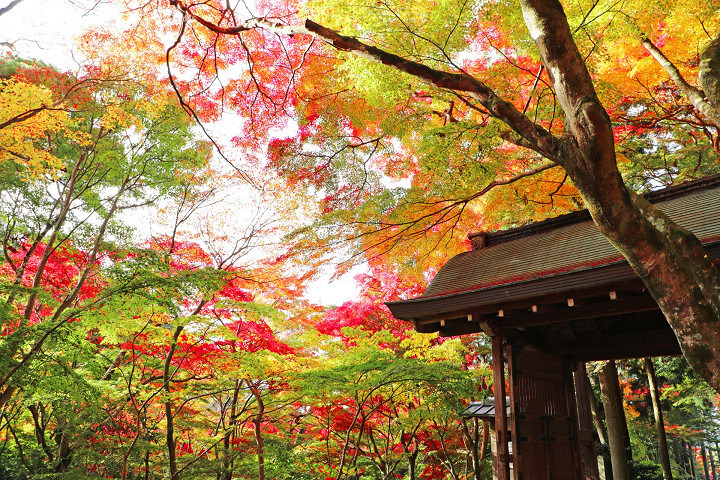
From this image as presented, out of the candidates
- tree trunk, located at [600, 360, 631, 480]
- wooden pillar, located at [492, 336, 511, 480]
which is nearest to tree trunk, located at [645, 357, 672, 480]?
tree trunk, located at [600, 360, 631, 480]

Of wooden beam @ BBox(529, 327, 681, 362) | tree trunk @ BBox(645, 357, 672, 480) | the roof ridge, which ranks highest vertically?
the roof ridge

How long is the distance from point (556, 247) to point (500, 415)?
81.1 inches

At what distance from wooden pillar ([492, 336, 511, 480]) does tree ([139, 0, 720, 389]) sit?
7.37ft

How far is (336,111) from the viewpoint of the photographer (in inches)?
316

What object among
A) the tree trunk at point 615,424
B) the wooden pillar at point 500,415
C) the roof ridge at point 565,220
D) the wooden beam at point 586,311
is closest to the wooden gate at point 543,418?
the wooden pillar at point 500,415

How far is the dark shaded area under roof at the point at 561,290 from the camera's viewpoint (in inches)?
153

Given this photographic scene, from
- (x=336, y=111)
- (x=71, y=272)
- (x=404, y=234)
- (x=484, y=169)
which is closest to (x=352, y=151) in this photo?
(x=336, y=111)

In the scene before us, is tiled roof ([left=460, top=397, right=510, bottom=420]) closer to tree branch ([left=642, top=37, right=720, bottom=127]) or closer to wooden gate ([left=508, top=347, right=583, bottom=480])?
wooden gate ([left=508, top=347, right=583, bottom=480])

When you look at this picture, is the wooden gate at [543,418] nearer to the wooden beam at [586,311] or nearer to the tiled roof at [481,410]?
the wooden beam at [586,311]

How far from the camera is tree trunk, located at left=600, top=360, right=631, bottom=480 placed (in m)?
8.51

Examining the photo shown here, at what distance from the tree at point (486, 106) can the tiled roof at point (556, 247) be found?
2.72 feet

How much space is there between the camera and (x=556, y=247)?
5.07 metres

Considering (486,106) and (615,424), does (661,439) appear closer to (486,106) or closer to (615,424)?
(615,424)

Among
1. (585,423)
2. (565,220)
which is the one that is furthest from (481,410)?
(565,220)
